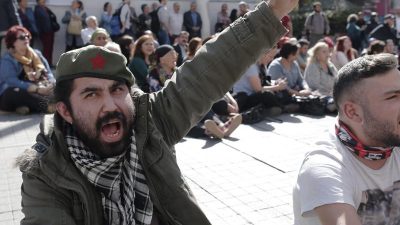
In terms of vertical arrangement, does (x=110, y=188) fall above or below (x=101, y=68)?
below

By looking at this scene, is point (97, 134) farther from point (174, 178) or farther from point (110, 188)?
point (174, 178)

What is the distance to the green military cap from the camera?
1.95 m

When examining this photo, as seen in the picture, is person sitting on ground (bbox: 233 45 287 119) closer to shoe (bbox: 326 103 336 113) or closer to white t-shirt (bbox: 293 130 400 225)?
shoe (bbox: 326 103 336 113)

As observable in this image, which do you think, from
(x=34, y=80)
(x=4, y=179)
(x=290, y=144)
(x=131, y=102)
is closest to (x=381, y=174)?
(x=131, y=102)

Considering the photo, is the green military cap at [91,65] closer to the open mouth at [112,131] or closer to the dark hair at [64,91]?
the dark hair at [64,91]

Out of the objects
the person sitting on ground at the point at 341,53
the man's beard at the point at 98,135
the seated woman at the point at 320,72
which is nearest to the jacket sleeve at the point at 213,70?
the man's beard at the point at 98,135

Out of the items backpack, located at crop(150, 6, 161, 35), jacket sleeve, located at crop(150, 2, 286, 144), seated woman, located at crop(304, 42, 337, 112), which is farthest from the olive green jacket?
backpack, located at crop(150, 6, 161, 35)

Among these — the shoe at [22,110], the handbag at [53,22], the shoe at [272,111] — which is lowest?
the shoe at [272,111]

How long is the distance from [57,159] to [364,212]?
3.84 feet

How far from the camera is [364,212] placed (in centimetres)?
198

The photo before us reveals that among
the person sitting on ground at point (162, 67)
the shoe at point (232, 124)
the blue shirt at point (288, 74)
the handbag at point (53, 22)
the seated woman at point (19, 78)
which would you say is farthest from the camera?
the handbag at point (53, 22)

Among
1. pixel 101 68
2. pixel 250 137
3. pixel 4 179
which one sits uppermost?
pixel 101 68

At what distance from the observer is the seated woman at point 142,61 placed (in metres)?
6.92

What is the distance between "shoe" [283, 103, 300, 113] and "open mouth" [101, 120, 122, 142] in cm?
630
